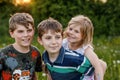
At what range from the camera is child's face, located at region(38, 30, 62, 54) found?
14.0 ft

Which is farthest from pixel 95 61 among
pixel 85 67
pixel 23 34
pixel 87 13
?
pixel 87 13

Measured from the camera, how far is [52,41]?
4.28 m

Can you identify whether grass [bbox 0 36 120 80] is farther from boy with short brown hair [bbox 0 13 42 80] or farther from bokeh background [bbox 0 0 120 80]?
boy with short brown hair [bbox 0 13 42 80]

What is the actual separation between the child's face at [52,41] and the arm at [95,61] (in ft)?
1.06

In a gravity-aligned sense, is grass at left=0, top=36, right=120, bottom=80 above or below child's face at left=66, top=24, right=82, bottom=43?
below

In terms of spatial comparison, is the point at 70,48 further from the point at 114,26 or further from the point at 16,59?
the point at 114,26

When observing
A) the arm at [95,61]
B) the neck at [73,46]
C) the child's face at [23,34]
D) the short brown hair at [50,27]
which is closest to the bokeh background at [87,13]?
the neck at [73,46]

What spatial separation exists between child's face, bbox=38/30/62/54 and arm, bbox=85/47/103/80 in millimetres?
323

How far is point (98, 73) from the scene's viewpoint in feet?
14.8

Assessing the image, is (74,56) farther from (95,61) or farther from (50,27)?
(50,27)

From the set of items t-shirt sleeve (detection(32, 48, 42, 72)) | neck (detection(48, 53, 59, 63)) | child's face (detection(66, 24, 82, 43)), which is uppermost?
child's face (detection(66, 24, 82, 43))

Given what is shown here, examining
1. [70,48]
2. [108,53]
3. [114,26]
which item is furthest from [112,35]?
[70,48]

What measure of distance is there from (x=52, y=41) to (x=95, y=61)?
462 mm

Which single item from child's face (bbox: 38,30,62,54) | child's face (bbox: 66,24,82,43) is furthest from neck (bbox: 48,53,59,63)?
child's face (bbox: 66,24,82,43)
